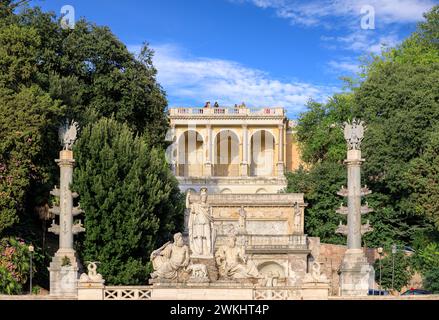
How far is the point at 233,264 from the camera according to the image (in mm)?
26156

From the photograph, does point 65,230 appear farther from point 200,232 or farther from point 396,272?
point 396,272

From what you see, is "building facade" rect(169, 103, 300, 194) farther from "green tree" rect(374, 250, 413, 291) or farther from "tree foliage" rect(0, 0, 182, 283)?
"green tree" rect(374, 250, 413, 291)

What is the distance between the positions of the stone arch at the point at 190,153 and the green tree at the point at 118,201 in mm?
33501

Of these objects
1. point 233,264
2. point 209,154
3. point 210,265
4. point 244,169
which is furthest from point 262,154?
point 210,265

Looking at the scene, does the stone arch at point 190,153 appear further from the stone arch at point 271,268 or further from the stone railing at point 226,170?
the stone arch at point 271,268

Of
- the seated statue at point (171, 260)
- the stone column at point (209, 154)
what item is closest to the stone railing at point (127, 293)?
the seated statue at point (171, 260)

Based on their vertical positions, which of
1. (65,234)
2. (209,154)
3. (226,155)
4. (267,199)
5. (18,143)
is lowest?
(65,234)

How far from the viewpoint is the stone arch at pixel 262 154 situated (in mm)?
71062

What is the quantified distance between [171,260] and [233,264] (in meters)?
2.19

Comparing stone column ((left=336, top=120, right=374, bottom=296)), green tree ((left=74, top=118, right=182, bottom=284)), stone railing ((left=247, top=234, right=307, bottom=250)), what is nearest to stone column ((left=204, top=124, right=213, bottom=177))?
stone railing ((left=247, top=234, right=307, bottom=250))

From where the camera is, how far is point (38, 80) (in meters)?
34.8
